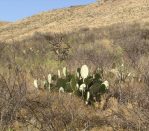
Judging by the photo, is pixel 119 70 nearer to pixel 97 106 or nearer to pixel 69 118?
pixel 97 106

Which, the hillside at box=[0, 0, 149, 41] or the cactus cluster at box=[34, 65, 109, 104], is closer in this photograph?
the cactus cluster at box=[34, 65, 109, 104]

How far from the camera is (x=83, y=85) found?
7.72 meters

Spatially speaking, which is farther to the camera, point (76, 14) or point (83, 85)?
point (76, 14)

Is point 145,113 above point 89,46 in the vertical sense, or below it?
above

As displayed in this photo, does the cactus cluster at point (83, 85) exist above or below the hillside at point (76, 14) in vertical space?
above

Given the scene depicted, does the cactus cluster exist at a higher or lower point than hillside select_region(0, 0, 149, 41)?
higher

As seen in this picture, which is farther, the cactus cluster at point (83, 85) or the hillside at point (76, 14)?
the hillside at point (76, 14)

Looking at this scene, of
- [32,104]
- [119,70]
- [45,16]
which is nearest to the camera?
[32,104]

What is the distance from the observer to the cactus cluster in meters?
7.65

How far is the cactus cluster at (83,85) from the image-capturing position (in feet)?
25.1

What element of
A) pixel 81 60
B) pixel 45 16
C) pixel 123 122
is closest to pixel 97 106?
pixel 123 122

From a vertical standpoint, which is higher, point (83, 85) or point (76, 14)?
point (83, 85)

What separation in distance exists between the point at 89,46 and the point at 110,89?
10.6 metres

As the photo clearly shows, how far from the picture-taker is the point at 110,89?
8.07 metres
